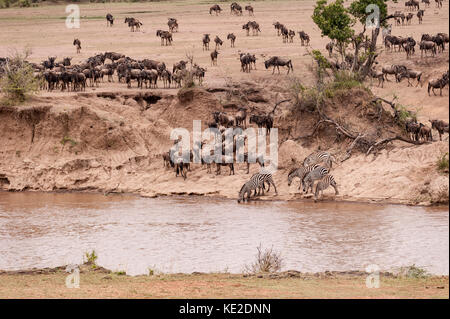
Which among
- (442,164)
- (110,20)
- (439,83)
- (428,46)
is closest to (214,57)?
(428,46)

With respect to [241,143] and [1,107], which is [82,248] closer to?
[241,143]

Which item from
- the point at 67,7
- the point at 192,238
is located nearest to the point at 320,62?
the point at 192,238

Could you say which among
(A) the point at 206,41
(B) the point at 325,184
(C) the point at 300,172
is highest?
(A) the point at 206,41

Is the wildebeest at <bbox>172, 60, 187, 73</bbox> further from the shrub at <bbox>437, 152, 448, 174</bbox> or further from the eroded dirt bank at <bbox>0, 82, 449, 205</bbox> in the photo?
the shrub at <bbox>437, 152, 448, 174</bbox>

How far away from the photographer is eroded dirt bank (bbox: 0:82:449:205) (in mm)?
25141

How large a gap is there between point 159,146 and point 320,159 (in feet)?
20.3

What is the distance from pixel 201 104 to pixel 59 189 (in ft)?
19.9

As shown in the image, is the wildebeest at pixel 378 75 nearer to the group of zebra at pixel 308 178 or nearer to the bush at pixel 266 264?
the group of zebra at pixel 308 178

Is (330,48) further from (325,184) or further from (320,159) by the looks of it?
(325,184)

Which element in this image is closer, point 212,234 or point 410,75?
point 212,234

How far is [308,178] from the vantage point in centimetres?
2494

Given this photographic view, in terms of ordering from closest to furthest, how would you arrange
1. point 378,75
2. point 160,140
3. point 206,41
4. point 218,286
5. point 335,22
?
point 218,286
point 160,140
point 335,22
point 378,75
point 206,41

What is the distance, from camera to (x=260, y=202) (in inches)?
991

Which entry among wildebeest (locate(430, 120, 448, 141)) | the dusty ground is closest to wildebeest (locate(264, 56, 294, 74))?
the dusty ground
